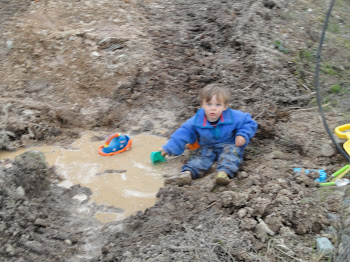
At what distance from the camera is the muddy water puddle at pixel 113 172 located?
133 inches

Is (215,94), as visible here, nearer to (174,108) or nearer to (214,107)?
(214,107)

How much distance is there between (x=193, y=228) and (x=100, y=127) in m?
2.23

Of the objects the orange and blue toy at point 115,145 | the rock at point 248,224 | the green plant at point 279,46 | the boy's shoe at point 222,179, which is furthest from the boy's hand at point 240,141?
the green plant at point 279,46

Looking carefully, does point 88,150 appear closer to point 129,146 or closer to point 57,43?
point 129,146

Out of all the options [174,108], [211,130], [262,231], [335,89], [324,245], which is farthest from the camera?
[174,108]

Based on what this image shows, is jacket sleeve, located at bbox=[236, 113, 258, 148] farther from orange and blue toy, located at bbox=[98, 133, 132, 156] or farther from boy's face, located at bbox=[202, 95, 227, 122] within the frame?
orange and blue toy, located at bbox=[98, 133, 132, 156]

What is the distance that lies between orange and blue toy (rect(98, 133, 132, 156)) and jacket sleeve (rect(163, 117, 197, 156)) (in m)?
0.53

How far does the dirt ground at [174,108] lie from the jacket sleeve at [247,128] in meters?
0.21

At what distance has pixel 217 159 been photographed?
377 centimetres

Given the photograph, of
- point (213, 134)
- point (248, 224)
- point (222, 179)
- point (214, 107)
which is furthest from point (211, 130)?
point (248, 224)

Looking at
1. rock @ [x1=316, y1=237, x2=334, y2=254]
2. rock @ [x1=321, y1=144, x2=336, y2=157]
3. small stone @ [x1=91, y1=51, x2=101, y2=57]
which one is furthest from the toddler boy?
small stone @ [x1=91, y1=51, x2=101, y2=57]

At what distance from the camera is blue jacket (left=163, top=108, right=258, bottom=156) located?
3.71 metres

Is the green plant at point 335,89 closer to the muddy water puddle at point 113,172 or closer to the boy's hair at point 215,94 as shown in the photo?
the boy's hair at point 215,94

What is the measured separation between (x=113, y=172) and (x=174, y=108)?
4.02 feet
